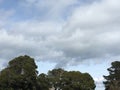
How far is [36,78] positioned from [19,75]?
20.0 feet

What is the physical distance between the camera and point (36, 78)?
13225cm

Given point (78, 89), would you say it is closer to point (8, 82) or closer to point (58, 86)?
point (58, 86)

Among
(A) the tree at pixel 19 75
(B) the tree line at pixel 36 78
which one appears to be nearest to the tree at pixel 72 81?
(B) the tree line at pixel 36 78

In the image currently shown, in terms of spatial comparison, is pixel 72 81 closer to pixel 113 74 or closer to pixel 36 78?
pixel 36 78

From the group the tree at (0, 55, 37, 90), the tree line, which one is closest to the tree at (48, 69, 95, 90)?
the tree line

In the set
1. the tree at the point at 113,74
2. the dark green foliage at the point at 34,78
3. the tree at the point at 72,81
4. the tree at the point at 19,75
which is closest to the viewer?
the tree at the point at 19,75

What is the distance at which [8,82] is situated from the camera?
127938 millimetres

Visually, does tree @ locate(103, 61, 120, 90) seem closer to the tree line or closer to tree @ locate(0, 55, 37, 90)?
the tree line

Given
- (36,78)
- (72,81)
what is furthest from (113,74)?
(36,78)

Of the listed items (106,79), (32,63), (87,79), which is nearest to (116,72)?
(106,79)

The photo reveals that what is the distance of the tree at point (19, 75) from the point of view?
128 metres

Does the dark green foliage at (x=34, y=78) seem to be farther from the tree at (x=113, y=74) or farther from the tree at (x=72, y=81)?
the tree at (x=113, y=74)

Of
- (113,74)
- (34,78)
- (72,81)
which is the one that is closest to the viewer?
(34,78)

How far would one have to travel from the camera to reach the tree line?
420ft
